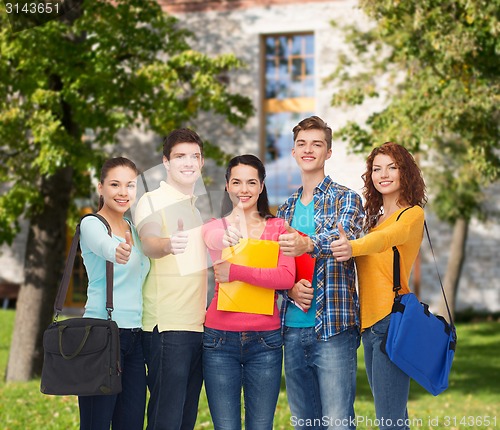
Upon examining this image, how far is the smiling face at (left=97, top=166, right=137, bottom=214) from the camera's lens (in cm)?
427

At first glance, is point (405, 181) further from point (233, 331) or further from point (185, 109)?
point (185, 109)

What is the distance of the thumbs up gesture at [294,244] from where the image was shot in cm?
397

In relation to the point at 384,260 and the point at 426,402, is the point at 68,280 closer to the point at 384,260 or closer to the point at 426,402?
the point at 384,260

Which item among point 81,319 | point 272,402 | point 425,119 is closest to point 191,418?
point 272,402

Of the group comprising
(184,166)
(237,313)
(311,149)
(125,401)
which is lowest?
(125,401)

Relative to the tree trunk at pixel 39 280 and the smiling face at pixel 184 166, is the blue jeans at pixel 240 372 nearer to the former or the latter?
the smiling face at pixel 184 166

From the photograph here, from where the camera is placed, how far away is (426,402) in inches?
515

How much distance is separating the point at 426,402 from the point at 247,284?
9839 millimetres

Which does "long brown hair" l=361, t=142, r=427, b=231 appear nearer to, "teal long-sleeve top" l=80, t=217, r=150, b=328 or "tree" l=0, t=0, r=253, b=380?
"teal long-sleeve top" l=80, t=217, r=150, b=328

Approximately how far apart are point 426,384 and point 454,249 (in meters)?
17.8

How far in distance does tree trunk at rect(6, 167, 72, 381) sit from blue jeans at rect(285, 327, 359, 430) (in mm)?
9244

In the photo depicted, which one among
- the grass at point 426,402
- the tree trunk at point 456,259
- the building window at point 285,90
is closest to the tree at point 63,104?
the grass at point 426,402

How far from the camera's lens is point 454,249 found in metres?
21.5

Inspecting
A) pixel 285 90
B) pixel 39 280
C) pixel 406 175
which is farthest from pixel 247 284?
pixel 285 90
